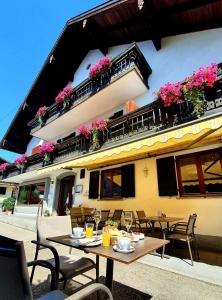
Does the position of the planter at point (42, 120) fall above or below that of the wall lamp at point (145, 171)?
above

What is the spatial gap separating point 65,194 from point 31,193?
18.4 feet

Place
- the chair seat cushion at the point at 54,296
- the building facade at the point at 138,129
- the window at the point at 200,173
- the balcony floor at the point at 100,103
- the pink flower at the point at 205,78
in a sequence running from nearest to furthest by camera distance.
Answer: the chair seat cushion at the point at 54,296 → the pink flower at the point at 205,78 → the building facade at the point at 138,129 → the window at the point at 200,173 → the balcony floor at the point at 100,103

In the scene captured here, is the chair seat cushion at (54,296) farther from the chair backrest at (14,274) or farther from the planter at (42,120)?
the planter at (42,120)

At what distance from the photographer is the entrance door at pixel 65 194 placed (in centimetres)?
1259

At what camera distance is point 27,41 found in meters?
14.6

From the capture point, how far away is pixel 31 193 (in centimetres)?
1678

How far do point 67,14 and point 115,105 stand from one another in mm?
8642

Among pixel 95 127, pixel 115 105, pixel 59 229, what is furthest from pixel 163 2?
pixel 59 229

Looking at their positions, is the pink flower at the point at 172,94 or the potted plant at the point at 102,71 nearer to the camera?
the pink flower at the point at 172,94

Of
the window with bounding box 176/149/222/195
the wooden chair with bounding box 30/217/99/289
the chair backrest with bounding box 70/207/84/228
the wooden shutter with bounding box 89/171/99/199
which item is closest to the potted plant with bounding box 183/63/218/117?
the window with bounding box 176/149/222/195

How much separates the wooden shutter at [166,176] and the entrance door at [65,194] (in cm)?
693

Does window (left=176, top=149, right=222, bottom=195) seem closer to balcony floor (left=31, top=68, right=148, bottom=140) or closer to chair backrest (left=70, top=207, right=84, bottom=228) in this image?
balcony floor (left=31, top=68, right=148, bottom=140)

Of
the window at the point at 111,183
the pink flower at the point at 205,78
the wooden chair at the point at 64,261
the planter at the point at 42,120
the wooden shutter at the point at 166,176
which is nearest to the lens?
the wooden chair at the point at 64,261

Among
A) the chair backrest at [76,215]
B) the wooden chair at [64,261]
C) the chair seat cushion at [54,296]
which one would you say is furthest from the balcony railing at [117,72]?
the chair seat cushion at [54,296]
